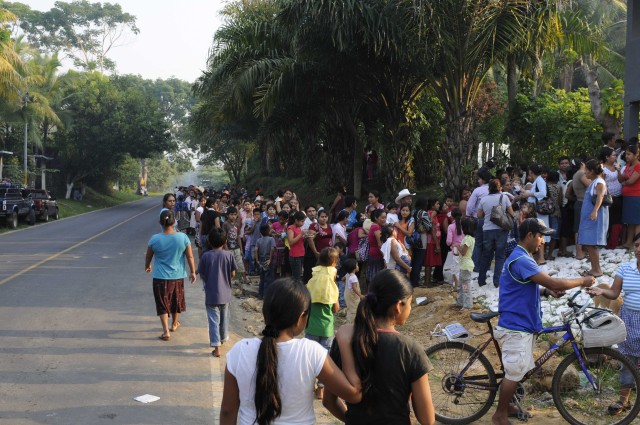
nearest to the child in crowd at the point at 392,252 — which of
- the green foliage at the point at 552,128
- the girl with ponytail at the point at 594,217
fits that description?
the girl with ponytail at the point at 594,217

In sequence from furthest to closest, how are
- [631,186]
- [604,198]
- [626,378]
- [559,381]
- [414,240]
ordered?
[414,240] → [631,186] → [604,198] → [559,381] → [626,378]

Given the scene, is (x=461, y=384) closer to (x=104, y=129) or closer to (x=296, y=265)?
(x=296, y=265)

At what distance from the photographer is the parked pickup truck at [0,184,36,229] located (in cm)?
2542

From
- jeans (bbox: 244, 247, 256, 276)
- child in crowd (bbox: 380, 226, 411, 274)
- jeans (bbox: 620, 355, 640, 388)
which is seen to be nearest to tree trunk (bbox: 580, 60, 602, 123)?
jeans (bbox: 244, 247, 256, 276)

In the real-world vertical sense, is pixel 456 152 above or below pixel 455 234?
above

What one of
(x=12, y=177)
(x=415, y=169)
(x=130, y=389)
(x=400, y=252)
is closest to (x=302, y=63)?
(x=415, y=169)

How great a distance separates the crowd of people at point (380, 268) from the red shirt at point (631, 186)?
17mm

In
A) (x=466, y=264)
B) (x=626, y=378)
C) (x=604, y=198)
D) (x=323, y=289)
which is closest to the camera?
(x=626, y=378)

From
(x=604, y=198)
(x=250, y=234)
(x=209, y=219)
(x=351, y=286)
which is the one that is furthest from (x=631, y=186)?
(x=209, y=219)

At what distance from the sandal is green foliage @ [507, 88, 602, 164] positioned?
393 inches

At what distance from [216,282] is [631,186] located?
6075 millimetres

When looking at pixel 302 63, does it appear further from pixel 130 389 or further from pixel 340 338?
pixel 340 338

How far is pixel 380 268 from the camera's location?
11.0 m

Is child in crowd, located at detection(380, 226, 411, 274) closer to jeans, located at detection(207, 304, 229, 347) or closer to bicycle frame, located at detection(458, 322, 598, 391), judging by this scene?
jeans, located at detection(207, 304, 229, 347)
